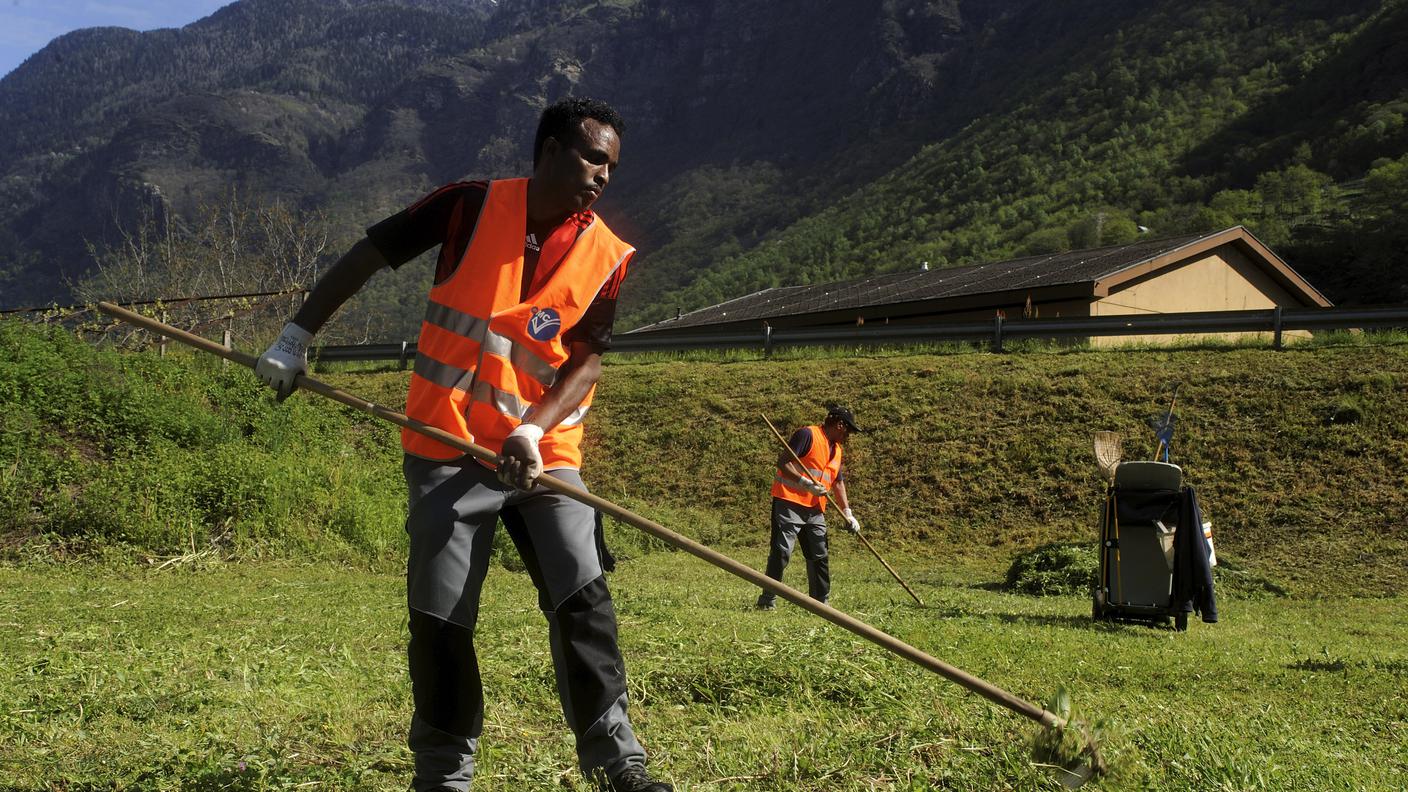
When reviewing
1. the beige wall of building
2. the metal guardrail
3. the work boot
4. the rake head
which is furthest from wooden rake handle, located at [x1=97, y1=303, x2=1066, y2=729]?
the beige wall of building

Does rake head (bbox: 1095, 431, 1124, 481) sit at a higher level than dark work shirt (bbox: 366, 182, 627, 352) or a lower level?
lower

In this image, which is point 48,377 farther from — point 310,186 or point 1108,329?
point 310,186

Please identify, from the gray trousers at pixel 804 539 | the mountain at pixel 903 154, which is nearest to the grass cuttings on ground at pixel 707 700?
the gray trousers at pixel 804 539

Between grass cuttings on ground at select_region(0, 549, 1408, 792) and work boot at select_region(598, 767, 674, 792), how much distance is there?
0.35 metres

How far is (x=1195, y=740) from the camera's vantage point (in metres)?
4.46

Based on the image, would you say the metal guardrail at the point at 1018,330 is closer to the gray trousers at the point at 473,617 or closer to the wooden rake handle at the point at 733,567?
the wooden rake handle at the point at 733,567

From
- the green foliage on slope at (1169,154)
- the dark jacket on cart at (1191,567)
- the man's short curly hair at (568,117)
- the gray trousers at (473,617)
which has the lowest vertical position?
the dark jacket on cart at (1191,567)

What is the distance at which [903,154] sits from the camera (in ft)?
397

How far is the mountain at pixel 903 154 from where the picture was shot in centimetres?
6569

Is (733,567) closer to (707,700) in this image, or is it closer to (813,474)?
(707,700)

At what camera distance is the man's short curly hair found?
12.7 feet

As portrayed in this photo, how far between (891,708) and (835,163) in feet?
→ 452

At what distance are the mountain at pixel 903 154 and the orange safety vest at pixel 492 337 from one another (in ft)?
106

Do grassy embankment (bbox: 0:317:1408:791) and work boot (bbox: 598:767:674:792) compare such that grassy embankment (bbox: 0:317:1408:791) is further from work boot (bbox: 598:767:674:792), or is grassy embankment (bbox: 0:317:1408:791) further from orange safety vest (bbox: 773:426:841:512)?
orange safety vest (bbox: 773:426:841:512)
